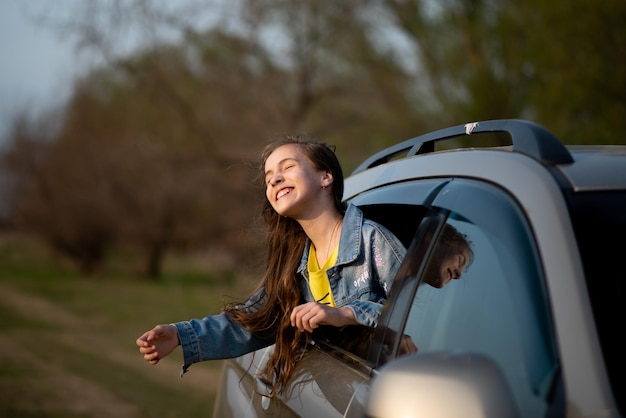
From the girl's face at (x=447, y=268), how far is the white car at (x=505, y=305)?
2 cm

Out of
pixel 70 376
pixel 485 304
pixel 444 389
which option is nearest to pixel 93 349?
pixel 70 376

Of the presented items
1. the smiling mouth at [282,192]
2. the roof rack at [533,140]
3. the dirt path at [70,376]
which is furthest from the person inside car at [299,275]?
the dirt path at [70,376]

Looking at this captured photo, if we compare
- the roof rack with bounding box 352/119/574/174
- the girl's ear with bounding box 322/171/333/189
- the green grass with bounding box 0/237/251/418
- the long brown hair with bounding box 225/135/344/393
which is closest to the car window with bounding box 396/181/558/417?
the roof rack with bounding box 352/119/574/174

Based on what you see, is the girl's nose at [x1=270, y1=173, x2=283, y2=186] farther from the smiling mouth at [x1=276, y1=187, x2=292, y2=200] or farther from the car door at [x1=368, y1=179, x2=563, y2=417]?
the car door at [x1=368, y1=179, x2=563, y2=417]

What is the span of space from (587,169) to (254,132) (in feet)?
49.9

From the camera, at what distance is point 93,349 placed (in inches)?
463

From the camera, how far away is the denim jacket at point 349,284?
294 centimetres

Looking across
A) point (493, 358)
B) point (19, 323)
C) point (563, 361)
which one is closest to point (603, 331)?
point (563, 361)

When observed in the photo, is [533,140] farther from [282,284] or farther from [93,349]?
→ [93,349]

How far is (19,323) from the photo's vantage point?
45.1 ft

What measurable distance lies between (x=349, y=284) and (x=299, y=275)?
0.31m

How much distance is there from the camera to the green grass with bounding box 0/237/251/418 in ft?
27.1

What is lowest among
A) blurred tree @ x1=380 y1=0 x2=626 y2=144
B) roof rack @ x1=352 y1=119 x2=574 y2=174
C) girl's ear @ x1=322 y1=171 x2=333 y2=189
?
roof rack @ x1=352 y1=119 x2=574 y2=174

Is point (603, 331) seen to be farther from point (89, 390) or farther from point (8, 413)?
point (89, 390)
